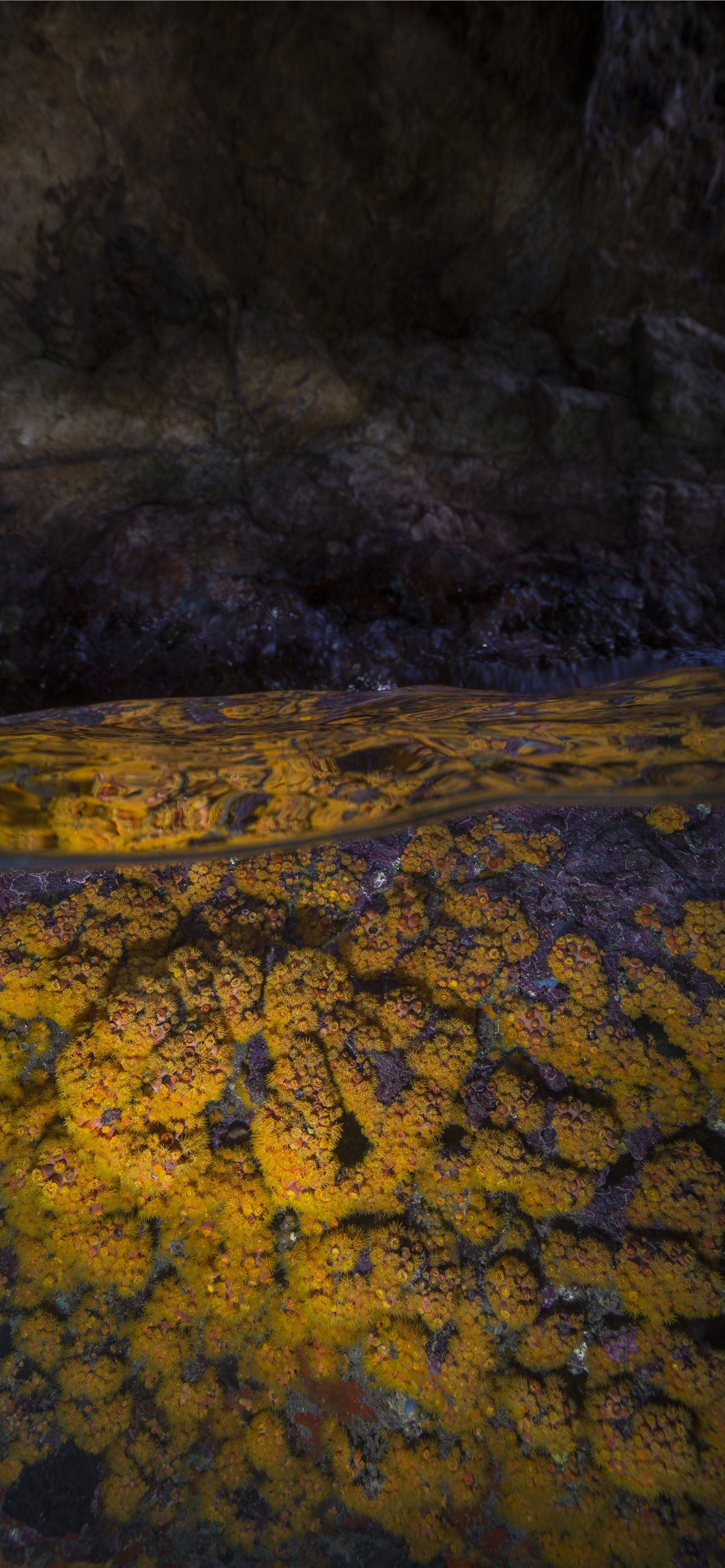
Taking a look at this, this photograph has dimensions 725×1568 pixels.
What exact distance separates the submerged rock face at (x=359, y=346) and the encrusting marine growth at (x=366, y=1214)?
1639 mm

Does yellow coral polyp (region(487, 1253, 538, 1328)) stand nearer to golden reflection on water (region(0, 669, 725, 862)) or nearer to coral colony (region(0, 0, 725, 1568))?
coral colony (region(0, 0, 725, 1568))

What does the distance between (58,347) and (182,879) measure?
130 inches

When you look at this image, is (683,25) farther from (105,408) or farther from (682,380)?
(105,408)

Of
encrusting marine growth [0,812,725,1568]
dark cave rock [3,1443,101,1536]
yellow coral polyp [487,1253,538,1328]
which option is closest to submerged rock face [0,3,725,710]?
encrusting marine growth [0,812,725,1568]

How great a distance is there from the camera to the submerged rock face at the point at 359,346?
3211 mm

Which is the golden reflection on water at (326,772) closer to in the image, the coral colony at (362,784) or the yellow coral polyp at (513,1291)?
the coral colony at (362,784)

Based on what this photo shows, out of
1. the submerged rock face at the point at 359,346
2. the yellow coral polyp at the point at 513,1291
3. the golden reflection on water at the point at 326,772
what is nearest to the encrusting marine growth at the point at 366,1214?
the yellow coral polyp at the point at 513,1291

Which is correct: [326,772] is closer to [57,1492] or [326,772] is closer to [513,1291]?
[513,1291]

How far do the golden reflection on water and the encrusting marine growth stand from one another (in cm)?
25

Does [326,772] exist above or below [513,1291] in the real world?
above

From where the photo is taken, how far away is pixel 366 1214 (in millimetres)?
2125

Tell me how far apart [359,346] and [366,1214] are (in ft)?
15.0

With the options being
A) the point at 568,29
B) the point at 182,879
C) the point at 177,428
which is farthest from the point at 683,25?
the point at 182,879

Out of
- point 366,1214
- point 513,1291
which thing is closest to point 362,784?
point 366,1214
